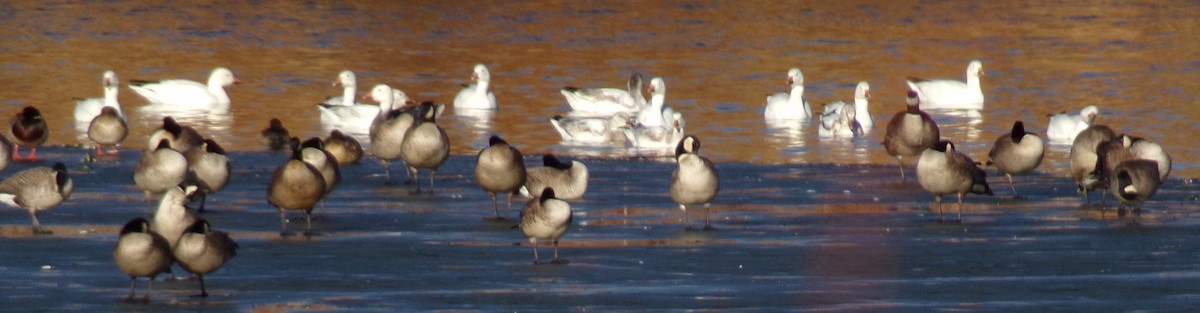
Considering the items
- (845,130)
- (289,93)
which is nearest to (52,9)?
(289,93)

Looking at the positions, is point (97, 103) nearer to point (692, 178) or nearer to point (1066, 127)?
point (1066, 127)

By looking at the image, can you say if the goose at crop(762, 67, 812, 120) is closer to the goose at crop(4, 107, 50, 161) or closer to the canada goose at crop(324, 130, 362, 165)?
the canada goose at crop(324, 130, 362, 165)

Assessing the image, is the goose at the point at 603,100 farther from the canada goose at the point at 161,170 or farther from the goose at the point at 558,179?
the canada goose at the point at 161,170

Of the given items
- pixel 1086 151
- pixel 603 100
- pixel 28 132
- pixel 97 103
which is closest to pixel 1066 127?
pixel 1086 151

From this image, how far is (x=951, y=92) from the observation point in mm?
34812

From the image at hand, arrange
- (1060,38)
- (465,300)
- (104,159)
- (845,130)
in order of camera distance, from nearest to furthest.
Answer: (465,300), (104,159), (845,130), (1060,38)

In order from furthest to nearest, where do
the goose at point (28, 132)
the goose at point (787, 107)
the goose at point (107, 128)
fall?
the goose at point (787, 107) < the goose at point (107, 128) < the goose at point (28, 132)

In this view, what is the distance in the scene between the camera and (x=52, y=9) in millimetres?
63062

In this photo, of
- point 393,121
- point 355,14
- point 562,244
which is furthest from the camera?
point 355,14

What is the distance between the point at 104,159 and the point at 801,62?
24.5 m

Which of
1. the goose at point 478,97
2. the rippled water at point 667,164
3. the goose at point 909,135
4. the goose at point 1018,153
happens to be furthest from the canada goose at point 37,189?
the goose at point 478,97

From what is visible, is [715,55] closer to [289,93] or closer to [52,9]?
[289,93]

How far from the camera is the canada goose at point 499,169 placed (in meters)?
16.5

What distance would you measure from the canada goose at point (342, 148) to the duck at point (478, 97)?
12.1 m
